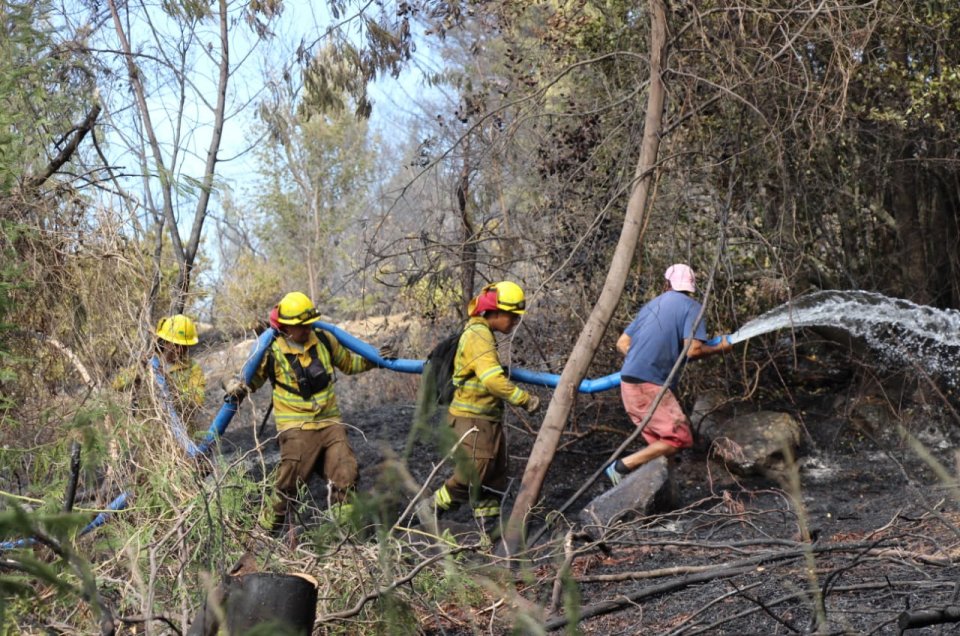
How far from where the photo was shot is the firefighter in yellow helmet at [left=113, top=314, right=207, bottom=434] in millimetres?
5945

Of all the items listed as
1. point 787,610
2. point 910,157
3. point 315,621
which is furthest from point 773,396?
point 315,621

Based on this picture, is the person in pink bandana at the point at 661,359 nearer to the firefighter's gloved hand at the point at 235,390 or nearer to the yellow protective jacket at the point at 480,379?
the yellow protective jacket at the point at 480,379

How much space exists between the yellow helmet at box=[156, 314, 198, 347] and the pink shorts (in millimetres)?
3176

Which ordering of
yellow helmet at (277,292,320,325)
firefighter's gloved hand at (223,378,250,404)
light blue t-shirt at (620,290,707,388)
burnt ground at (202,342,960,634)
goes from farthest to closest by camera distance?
light blue t-shirt at (620,290,707,388) < yellow helmet at (277,292,320,325) < firefighter's gloved hand at (223,378,250,404) < burnt ground at (202,342,960,634)

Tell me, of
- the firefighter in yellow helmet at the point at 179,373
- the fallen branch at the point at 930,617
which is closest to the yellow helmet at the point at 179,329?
the firefighter in yellow helmet at the point at 179,373

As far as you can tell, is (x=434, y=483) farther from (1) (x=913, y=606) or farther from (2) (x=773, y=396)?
(1) (x=913, y=606)

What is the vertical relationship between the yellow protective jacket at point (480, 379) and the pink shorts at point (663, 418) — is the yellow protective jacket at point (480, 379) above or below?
above

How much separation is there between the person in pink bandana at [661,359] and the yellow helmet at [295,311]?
2.36m

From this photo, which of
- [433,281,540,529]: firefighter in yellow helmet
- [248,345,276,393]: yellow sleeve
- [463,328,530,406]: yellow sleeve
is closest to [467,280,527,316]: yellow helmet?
[433,281,540,529]: firefighter in yellow helmet

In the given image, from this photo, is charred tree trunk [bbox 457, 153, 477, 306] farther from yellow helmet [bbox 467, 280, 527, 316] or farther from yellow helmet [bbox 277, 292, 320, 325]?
yellow helmet [bbox 277, 292, 320, 325]

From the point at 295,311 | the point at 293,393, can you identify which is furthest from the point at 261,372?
the point at 295,311

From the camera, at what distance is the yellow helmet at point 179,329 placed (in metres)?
6.33

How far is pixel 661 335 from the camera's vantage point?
25.5 feet

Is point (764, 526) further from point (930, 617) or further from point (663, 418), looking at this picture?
point (930, 617)
